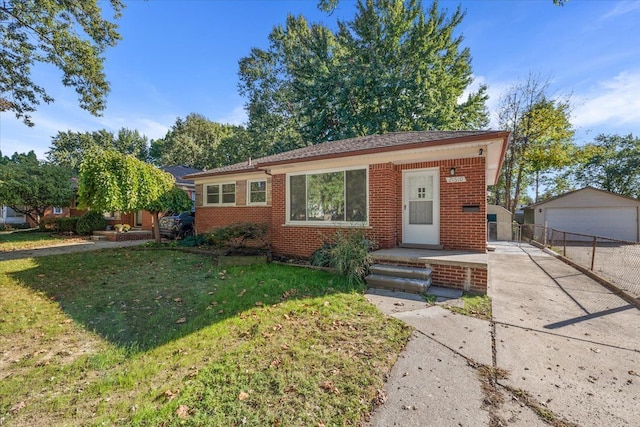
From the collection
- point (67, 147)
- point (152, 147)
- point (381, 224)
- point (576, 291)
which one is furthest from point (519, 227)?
point (67, 147)

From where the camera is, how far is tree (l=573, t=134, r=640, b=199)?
98.0 feet

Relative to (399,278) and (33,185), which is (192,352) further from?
(33,185)

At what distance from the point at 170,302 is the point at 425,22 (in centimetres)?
2249

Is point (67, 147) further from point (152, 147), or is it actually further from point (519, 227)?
point (519, 227)

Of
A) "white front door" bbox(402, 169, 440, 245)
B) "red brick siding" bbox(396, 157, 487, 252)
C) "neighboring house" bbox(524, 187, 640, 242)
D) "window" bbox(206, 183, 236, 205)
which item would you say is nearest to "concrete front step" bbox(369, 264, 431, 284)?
"red brick siding" bbox(396, 157, 487, 252)

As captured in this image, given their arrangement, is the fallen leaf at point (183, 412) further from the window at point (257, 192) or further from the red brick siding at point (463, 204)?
the window at point (257, 192)

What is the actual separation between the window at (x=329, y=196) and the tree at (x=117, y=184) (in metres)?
6.63

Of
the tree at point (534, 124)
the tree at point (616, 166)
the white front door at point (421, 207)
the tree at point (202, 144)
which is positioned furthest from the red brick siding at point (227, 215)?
the tree at point (616, 166)

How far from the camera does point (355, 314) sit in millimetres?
4324

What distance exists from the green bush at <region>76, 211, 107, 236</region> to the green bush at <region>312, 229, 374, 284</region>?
1595 centimetres

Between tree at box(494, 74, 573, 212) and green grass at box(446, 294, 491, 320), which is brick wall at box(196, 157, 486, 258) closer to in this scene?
green grass at box(446, 294, 491, 320)

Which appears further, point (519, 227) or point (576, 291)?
point (519, 227)

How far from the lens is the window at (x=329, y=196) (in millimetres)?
7691

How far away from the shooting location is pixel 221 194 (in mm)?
11938
